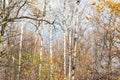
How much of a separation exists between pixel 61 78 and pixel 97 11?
885 centimetres

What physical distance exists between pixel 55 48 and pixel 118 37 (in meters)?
25.3

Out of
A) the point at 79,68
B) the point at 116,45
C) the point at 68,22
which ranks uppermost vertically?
the point at 68,22

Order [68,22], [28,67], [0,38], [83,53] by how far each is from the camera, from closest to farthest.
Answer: [0,38]
[28,67]
[68,22]
[83,53]

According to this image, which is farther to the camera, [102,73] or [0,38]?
[102,73]

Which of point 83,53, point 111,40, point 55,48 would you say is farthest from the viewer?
point 55,48

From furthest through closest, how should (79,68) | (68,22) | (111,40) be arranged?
(79,68) < (68,22) < (111,40)

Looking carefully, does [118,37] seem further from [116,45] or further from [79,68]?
[79,68]

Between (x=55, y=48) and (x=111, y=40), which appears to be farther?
(x=55, y=48)

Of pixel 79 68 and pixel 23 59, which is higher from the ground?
pixel 23 59

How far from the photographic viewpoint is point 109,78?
21594 millimetres

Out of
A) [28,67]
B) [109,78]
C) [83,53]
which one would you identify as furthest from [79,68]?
[28,67]

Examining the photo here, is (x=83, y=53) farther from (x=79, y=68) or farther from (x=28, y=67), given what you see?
(x=28, y=67)

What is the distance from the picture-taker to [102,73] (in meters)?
22.6

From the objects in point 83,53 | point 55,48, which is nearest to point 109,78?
point 83,53
